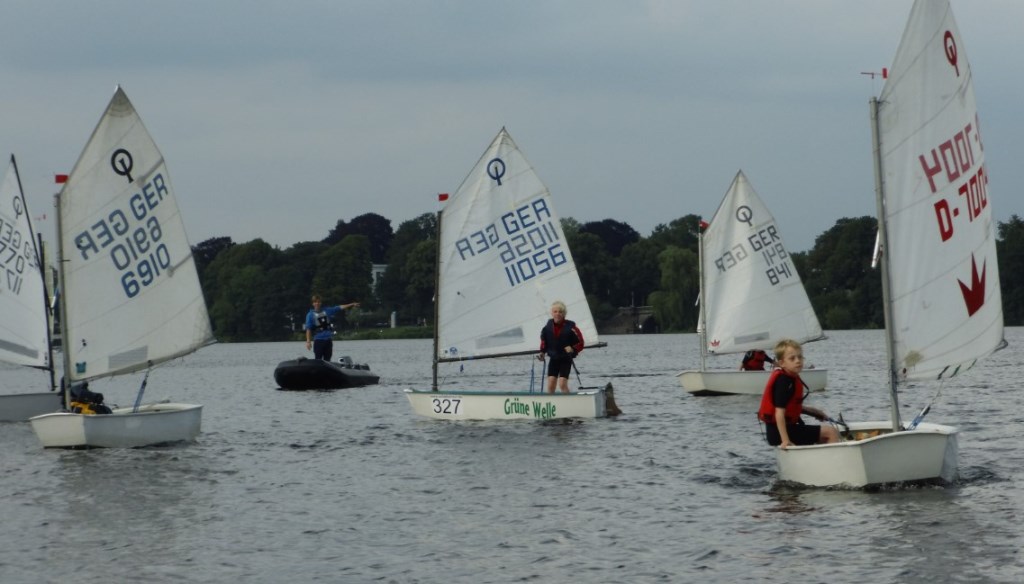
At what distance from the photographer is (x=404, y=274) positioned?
569ft

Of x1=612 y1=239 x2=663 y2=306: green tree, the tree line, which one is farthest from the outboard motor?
x1=612 y1=239 x2=663 y2=306: green tree

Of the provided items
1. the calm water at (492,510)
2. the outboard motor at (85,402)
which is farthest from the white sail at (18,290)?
the outboard motor at (85,402)

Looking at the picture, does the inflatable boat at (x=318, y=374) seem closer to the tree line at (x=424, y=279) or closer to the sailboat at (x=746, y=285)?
the sailboat at (x=746, y=285)

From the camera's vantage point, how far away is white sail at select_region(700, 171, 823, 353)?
40.3 m

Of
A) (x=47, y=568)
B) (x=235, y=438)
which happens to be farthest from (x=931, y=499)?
(x=235, y=438)

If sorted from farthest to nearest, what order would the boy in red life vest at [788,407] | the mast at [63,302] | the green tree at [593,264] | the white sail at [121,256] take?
the green tree at [593,264]
the white sail at [121,256]
the mast at [63,302]
the boy in red life vest at [788,407]

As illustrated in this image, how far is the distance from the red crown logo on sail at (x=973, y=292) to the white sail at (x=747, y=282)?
2133 cm

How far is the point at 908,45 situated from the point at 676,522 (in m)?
6.59

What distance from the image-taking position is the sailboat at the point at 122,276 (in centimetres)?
2561

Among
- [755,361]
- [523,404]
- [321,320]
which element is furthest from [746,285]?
[523,404]

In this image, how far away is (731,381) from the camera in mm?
37844

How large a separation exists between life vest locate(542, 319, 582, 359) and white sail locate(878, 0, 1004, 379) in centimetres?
1051

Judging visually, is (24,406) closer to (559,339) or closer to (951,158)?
(559,339)

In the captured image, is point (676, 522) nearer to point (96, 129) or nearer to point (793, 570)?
point (793, 570)
